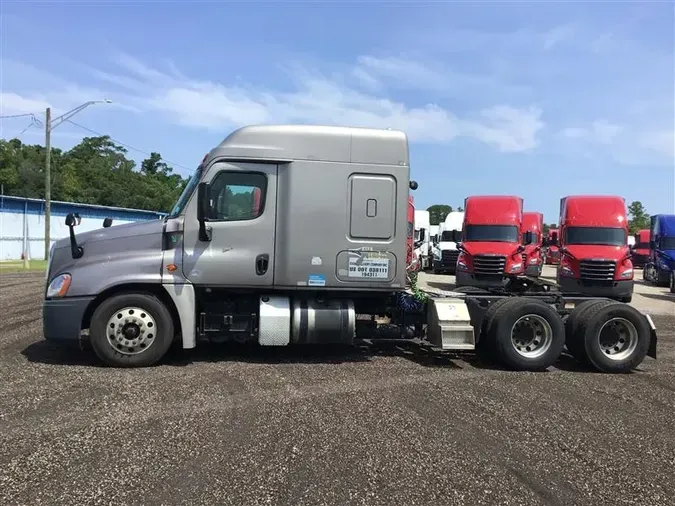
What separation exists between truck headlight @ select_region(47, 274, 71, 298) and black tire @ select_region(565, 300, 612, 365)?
6.50 metres

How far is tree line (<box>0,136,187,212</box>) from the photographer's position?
60.6 metres

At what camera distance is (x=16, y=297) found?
1394 cm

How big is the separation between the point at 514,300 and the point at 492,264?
38.5ft

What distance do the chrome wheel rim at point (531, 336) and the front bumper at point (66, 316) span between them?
541 centimetres

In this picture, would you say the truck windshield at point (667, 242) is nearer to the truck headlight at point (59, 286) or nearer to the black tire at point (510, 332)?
the black tire at point (510, 332)

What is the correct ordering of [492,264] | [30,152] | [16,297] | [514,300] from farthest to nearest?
[30,152] → [492,264] → [16,297] → [514,300]

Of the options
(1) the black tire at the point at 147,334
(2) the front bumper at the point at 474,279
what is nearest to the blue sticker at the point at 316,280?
(1) the black tire at the point at 147,334

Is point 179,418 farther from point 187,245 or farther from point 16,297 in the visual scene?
point 16,297

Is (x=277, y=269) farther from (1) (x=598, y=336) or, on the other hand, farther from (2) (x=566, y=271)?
(2) (x=566, y=271)

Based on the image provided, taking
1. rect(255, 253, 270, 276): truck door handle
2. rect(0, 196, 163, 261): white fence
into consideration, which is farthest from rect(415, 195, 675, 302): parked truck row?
rect(0, 196, 163, 261): white fence

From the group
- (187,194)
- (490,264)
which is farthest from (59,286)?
(490,264)

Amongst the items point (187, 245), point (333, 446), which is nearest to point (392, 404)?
point (333, 446)

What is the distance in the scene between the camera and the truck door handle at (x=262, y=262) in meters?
7.18

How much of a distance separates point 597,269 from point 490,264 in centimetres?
332
